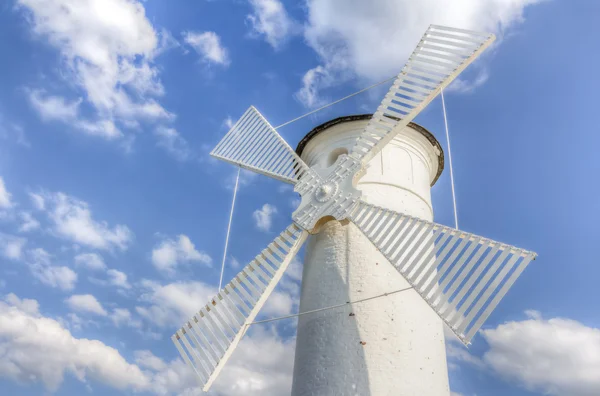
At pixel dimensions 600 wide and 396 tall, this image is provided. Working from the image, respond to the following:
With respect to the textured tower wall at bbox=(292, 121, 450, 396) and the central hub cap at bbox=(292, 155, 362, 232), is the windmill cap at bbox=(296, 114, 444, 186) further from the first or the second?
the central hub cap at bbox=(292, 155, 362, 232)

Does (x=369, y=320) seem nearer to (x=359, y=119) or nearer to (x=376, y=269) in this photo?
(x=376, y=269)

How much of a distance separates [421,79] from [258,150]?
99.6 inches

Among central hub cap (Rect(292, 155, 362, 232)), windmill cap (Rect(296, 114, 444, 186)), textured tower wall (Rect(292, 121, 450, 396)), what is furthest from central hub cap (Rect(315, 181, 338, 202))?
windmill cap (Rect(296, 114, 444, 186))

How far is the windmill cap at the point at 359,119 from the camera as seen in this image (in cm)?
632

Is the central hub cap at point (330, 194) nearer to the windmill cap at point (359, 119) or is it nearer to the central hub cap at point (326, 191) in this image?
the central hub cap at point (326, 191)

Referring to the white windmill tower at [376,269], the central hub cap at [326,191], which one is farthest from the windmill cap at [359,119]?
the central hub cap at [326,191]

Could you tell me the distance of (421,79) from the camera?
221 inches

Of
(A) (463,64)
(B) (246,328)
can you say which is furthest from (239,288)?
(A) (463,64)

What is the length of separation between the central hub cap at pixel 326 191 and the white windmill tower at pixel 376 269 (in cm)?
1

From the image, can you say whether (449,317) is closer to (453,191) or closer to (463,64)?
(453,191)

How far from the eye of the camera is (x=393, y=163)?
19.6ft

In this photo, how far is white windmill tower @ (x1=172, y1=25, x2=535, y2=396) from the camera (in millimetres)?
4395

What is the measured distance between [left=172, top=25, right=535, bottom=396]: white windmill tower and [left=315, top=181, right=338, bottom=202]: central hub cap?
1cm

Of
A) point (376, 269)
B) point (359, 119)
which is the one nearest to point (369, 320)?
point (376, 269)
